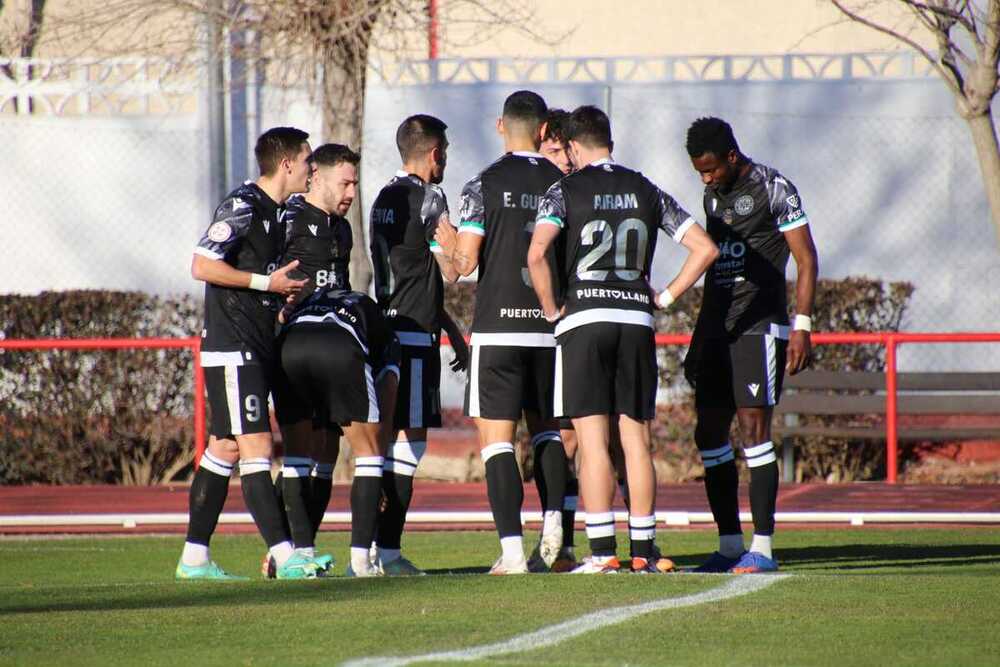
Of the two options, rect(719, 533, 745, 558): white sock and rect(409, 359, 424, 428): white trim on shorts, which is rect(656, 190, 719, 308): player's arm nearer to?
rect(409, 359, 424, 428): white trim on shorts

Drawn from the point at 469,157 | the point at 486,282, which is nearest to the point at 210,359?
the point at 486,282

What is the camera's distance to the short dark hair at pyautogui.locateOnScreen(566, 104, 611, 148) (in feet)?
25.2

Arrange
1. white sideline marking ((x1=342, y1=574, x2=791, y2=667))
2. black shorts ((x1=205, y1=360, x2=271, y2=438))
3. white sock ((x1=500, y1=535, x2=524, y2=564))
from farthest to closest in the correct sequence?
white sock ((x1=500, y1=535, x2=524, y2=564))
black shorts ((x1=205, y1=360, x2=271, y2=438))
white sideline marking ((x1=342, y1=574, x2=791, y2=667))

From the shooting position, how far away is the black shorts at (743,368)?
8.16 m

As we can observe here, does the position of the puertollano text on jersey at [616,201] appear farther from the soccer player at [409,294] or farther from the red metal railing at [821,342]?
the red metal railing at [821,342]

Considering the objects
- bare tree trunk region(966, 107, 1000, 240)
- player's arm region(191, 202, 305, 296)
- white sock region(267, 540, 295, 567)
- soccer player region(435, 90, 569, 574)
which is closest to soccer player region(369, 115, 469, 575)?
soccer player region(435, 90, 569, 574)

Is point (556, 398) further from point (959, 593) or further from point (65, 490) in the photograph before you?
point (65, 490)

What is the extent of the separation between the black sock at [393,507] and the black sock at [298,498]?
1.32 feet

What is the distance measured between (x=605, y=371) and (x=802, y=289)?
134 cm

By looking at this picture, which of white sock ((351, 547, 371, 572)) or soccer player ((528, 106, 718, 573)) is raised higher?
soccer player ((528, 106, 718, 573))

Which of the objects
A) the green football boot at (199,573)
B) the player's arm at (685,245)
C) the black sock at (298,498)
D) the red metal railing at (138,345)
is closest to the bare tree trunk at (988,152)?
the player's arm at (685,245)

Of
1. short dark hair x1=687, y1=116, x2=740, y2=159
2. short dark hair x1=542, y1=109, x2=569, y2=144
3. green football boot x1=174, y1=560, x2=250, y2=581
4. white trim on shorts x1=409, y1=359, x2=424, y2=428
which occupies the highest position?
short dark hair x1=542, y1=109, x2=569, y2=144

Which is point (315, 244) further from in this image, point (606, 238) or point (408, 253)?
point (606, 238)

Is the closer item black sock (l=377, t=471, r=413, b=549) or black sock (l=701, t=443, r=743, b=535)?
black sock (l=377, t=471, r=413, b=549)
